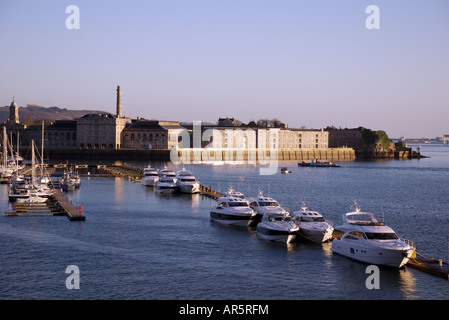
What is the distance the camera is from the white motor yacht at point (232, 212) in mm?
53188

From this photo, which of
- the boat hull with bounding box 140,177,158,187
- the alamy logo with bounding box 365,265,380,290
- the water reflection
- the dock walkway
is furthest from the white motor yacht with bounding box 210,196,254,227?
the boat hull with bounding box 140,177,158,187

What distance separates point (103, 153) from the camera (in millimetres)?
193875

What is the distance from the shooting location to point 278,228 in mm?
45438

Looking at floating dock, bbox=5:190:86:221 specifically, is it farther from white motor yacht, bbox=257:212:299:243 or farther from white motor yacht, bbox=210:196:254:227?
white motor yacht, bbox=257:212:299:243

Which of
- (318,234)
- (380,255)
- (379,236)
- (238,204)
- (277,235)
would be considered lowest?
Answer: (380,255)

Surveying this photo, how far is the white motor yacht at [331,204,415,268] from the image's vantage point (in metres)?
36.8

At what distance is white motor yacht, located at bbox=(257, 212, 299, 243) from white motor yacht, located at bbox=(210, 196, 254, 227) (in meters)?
4.97

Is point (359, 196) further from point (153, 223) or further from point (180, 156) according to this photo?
point (180, 156)

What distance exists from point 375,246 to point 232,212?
1819cm

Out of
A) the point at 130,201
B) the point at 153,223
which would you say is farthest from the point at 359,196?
the point at 153,223

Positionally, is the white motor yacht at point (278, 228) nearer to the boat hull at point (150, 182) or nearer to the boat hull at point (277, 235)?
the boat hull at point (277, 235)

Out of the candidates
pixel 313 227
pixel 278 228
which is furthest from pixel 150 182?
pixel 313 227

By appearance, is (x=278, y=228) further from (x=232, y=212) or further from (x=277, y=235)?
(x=232, y=212)
